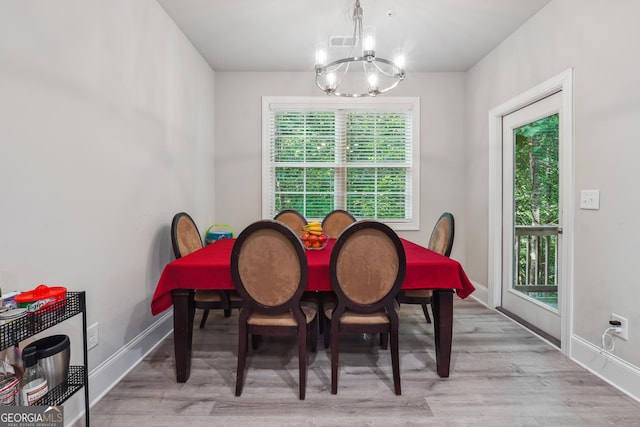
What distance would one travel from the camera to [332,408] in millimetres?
1631

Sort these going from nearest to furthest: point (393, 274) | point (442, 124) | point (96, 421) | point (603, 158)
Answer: point (96, 421)
point (393, 274)
point (603, 158)
point (442, 124)

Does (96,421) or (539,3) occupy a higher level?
(539,3)

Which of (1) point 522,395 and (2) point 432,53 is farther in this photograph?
(2) point 432,53

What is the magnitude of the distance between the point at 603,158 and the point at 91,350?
3.32m

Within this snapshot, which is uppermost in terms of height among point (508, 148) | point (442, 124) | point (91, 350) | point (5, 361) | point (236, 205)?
point (442, 124)

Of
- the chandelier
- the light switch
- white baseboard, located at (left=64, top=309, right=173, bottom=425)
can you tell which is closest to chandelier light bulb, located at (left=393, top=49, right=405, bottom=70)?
the chandelier

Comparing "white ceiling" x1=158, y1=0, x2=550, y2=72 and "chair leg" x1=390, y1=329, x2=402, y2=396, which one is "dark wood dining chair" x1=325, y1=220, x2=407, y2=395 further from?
"white ceiling" x1=158, y1=0, x2=550, y2=72

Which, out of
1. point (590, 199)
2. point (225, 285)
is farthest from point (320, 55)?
point (590, 199)

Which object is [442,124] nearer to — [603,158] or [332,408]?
[603,158]

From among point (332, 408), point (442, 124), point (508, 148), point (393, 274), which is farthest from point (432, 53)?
point (332, 408)

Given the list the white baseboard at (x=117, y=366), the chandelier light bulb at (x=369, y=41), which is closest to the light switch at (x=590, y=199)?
the chandelier light bulb at (x=369, y=41)

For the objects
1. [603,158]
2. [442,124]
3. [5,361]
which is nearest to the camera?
[5,361]

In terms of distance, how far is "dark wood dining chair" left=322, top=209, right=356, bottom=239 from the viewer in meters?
3.19

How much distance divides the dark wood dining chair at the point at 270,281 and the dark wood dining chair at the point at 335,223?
1.51 metres
